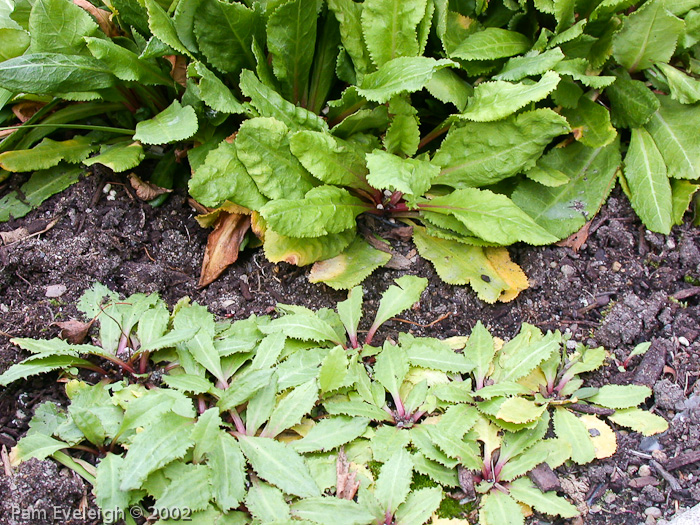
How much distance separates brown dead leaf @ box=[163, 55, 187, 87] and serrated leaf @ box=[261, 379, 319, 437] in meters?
1.62

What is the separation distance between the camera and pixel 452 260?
8.73ft

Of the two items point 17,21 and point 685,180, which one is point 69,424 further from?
point 685,180

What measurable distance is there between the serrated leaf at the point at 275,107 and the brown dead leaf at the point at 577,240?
48.3 inches

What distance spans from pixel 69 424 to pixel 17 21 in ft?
6.32

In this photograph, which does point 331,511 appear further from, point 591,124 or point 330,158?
point 591,124

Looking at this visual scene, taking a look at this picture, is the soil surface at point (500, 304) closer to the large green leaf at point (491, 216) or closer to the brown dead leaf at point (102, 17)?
the large green leaf at point (491, 216)

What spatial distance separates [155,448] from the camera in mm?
1894

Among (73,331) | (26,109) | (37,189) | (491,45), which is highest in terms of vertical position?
(491,45)

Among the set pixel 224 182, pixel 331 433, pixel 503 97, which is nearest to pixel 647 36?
pixel 503 97

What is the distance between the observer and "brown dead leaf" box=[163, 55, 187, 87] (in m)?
2.80

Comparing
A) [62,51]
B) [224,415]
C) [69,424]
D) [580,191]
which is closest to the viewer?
[69,424]

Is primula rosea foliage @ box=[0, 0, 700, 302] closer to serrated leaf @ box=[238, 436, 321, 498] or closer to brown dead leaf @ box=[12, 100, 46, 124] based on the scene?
brown dead leaf @ box=[12, 100, 46, 124]

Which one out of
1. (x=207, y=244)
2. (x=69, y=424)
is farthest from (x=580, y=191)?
(x=69, y=424)

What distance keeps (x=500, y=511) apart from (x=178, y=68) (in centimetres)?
233
